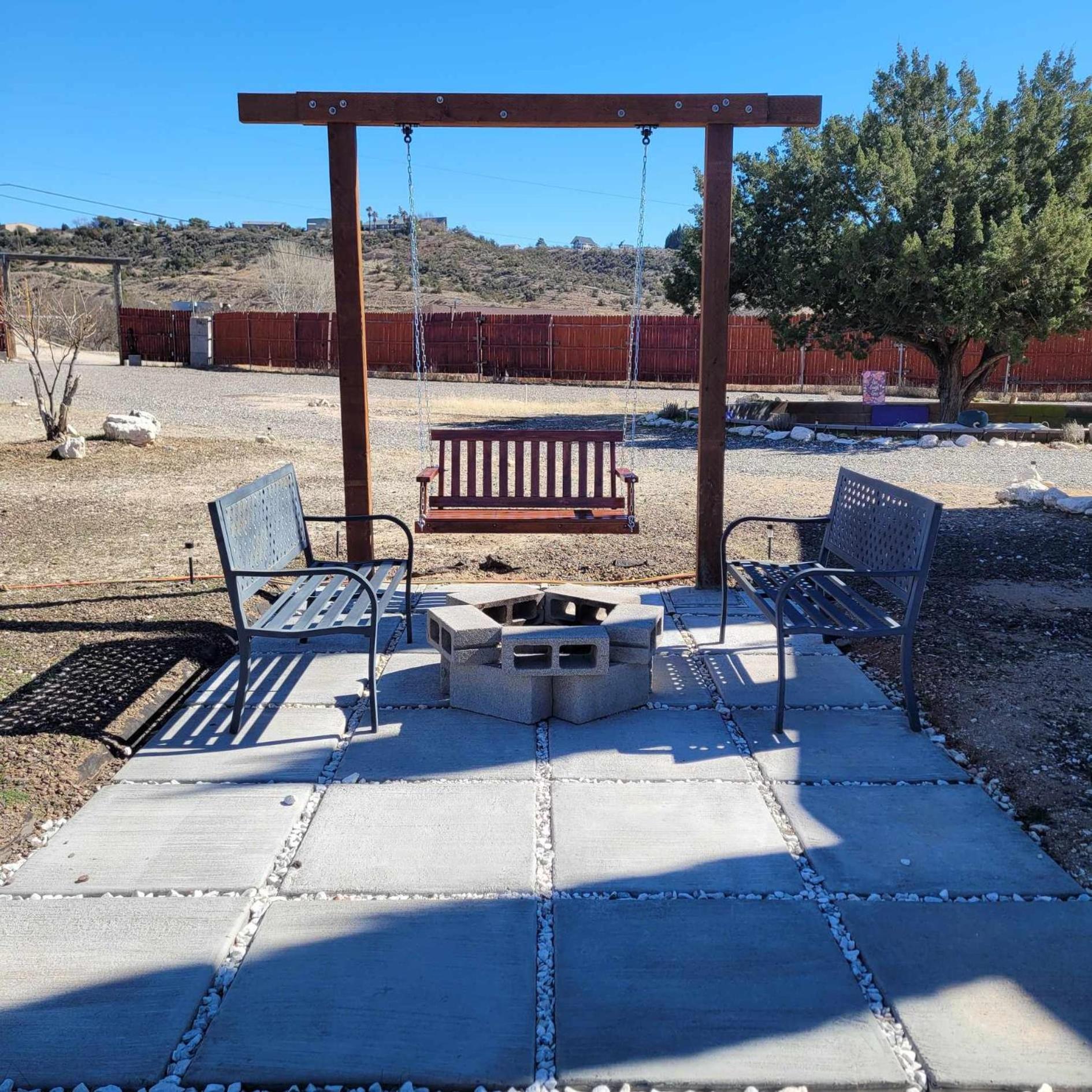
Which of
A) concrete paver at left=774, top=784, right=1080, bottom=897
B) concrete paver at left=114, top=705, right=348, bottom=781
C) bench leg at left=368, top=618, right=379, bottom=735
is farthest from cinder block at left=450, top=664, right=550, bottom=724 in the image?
concrete paver at left=774, top=784, right=1080, bottom=897

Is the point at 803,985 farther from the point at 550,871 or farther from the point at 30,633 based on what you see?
the point at 30,633

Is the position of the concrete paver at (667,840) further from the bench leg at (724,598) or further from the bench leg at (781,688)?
the bench leg at (724,598)

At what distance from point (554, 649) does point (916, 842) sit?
1.57 m

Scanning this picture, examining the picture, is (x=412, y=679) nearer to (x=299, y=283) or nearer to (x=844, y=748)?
(x=844, y=748)

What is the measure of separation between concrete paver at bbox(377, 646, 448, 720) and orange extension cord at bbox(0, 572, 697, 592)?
1.35 metres

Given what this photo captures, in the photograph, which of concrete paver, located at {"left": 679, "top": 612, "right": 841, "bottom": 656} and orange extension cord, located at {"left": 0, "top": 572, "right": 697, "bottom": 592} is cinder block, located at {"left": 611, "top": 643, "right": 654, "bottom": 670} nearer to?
concrete paver, located at {"left": 679, "top": 612, "right": 841, "bottom": 656}

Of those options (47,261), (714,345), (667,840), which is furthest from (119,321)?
(667,840)

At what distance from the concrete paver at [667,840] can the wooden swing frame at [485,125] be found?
10.2 ft

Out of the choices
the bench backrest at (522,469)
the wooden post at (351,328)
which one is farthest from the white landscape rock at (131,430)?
the wooden post at (351,328)

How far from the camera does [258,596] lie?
6.46 meters

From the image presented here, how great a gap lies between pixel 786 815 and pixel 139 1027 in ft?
6.94

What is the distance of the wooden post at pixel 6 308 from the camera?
15.1 m

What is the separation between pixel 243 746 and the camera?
4.27m

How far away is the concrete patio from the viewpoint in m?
2.46
